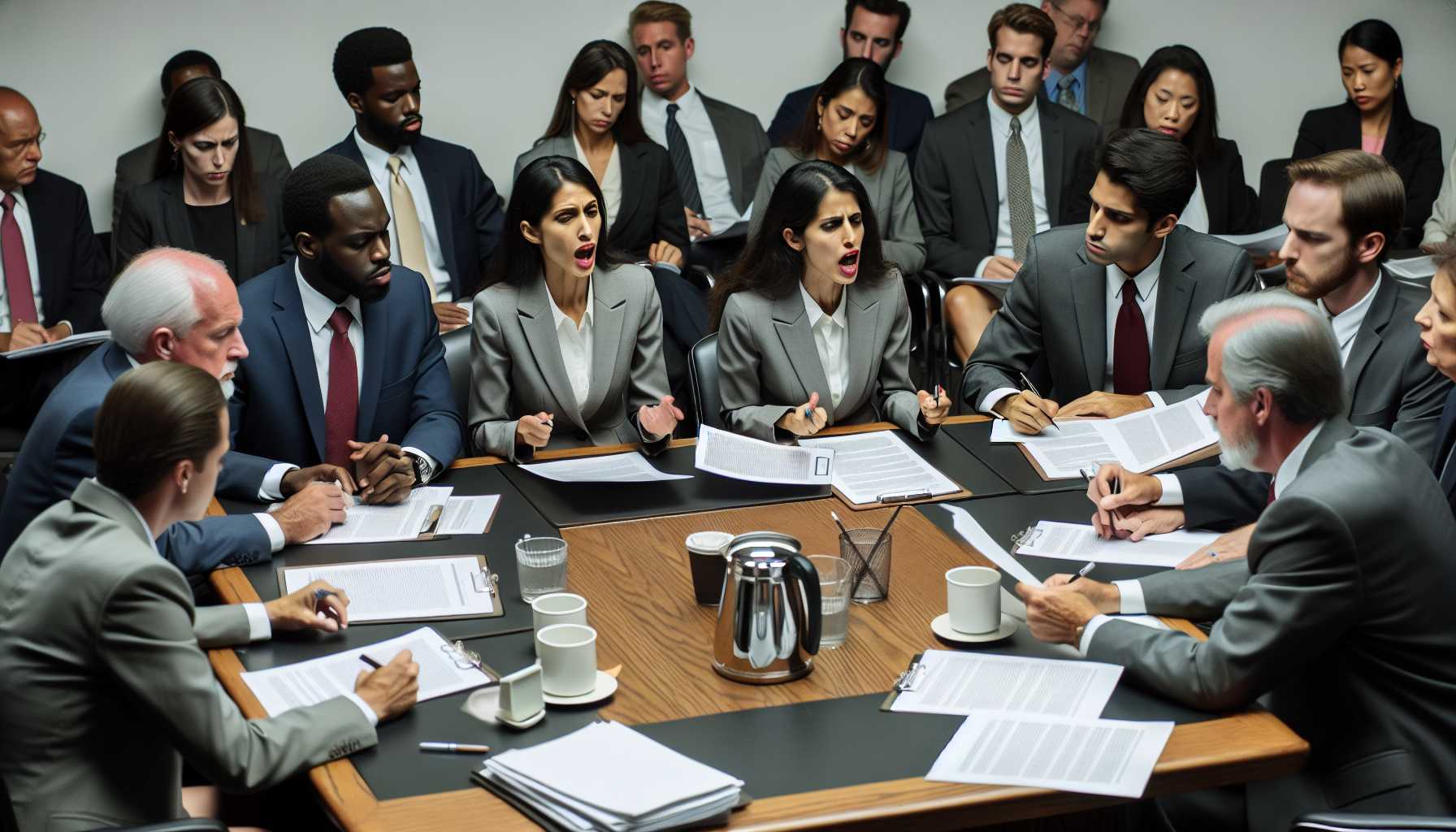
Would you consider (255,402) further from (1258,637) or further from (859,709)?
(1258,637)

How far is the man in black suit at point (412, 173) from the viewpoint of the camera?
19.0 ft

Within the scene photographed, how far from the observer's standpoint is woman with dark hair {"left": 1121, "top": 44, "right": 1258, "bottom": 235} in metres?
6.30

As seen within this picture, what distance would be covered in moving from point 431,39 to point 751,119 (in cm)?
150

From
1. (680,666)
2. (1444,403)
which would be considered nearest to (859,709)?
(680,666)

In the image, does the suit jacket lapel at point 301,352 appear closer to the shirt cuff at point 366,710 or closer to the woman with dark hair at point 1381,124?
the shirt cuff at point 366,710

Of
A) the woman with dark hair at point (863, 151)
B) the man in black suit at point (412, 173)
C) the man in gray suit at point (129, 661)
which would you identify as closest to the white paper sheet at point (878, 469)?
the man in gray suit at point (129, 661)

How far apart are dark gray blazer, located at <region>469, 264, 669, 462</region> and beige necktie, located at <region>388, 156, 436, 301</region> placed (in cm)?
178

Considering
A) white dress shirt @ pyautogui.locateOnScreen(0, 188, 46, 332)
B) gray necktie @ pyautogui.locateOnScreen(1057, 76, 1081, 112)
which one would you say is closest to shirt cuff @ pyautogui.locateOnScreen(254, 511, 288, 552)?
white dress shirt @ pyautogui.locateOnScreen(0, 188, 46, 332)

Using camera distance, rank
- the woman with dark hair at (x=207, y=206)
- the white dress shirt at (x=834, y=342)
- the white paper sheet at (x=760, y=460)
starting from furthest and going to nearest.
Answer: the woman with dark hair at (x=207, y=206) < the white dress shirt at (x=834, y=342) < the white paper sheet at (x=760, y=460)

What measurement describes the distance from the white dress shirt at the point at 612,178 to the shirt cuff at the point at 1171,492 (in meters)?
3.39

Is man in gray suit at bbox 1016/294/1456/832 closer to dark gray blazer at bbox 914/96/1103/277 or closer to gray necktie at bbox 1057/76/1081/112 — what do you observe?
dark gray blazer at bbox 914/96/1103/277

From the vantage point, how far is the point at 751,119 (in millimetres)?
6836

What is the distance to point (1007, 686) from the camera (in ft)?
8.36

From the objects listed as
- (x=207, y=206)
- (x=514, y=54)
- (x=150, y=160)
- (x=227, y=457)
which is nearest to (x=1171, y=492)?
(x=227, y=457)
